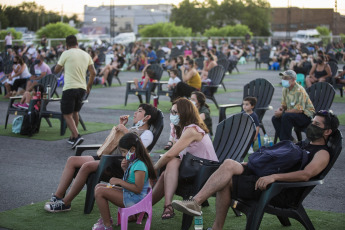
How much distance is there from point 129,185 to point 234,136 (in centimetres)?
171

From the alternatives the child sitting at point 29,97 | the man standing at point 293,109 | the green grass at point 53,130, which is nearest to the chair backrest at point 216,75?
the green grass at point 53,130

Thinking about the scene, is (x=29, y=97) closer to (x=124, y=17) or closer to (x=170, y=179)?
(x=170, y=179)

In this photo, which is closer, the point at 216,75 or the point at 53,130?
the point at 53,130

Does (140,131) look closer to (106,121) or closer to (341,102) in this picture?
(106,121)

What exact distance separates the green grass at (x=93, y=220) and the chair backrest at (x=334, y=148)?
79cm

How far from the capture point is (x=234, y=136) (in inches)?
259

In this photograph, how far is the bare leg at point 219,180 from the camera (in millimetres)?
5086

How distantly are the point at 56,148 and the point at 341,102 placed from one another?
375 inches

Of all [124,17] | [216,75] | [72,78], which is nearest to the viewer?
[72,78]

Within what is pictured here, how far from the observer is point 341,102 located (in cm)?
1673

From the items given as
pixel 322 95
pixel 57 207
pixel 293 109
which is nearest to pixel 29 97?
pixel 293 109

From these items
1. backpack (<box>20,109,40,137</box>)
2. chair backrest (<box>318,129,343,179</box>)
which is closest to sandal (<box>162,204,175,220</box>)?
chair backrest (<box>318,129,343,179</box>)

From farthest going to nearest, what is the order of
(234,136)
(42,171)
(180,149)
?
(42,171)
(234,136)
(180,149)

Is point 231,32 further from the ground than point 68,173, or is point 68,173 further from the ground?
point 231,32
